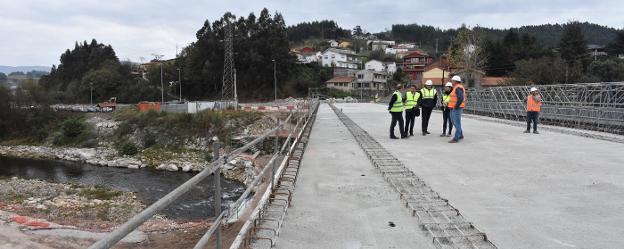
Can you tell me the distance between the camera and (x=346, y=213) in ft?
16.4

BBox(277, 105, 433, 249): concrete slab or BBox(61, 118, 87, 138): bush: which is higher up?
BBox(277, 105, 433, 249): concrete slab

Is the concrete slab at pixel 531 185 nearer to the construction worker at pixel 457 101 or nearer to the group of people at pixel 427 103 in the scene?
the construction worker at pixel 457 101

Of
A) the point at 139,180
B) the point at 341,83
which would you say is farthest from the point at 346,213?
the point at 341,83

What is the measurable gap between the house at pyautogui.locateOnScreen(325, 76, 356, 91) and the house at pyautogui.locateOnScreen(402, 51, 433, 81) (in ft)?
55.1

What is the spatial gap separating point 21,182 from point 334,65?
77.7 meters

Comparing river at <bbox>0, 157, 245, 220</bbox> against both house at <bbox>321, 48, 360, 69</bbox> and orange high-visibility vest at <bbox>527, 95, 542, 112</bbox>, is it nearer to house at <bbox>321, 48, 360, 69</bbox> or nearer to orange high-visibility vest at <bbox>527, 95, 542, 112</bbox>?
orange high-visibility vest at <bbox>527, 95, 542, 112</bbox>

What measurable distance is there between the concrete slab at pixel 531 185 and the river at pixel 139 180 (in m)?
9.86

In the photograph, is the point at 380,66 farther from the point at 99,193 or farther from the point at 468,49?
the point at 99,193

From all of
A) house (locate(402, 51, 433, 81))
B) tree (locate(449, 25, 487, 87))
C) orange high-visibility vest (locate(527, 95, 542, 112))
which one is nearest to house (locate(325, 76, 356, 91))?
house (locate(402, 51, 433, 81))

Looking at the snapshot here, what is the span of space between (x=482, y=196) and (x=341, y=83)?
78.6m

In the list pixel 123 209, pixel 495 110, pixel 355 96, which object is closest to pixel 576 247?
pixel 123 209

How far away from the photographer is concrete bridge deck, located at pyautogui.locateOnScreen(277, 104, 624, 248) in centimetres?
418

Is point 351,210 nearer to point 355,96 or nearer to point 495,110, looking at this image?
point 495,110

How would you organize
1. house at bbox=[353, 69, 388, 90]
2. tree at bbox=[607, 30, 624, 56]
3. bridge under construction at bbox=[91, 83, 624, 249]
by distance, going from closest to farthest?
bridge under construction at bbox=[91, 83, 624, 249]
tree at bbox=[607, 30, 624, 56]
house at bbox=[353, 69, 388, 90]
